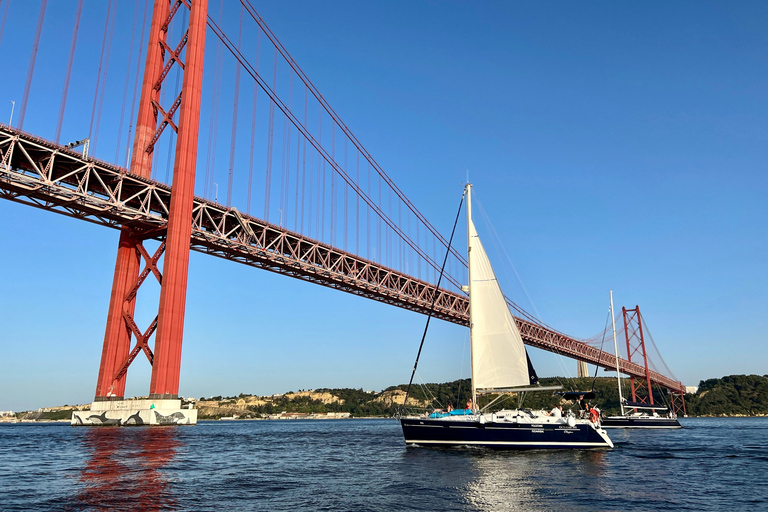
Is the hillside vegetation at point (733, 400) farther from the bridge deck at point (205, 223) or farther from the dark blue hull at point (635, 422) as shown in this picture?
the dark blue hull at point (635, 422)

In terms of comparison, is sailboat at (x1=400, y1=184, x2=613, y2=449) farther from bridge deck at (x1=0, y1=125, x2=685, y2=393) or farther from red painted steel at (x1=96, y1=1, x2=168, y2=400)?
red painted steel at (x1=96, y1=1, x2=168, y2=400)

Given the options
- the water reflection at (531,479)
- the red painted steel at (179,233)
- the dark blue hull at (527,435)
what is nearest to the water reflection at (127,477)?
the water reflection at (531,479)

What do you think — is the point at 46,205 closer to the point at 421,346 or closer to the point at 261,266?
the point at 261,266

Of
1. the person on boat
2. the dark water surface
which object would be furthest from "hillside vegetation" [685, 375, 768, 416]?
the dark water surface

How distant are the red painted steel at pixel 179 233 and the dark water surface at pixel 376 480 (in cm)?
1036

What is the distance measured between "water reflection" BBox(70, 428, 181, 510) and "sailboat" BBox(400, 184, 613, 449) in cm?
1028

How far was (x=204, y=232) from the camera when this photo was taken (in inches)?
1618

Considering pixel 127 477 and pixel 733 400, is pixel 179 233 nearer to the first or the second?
pixel 127 477

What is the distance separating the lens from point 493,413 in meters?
22.4

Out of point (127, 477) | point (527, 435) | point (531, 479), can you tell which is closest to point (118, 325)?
point (127, 477)

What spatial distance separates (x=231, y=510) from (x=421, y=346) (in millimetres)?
18138

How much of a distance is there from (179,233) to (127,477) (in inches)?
922

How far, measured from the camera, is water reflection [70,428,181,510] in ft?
35.4

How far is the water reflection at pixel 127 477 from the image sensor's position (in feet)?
35.4
